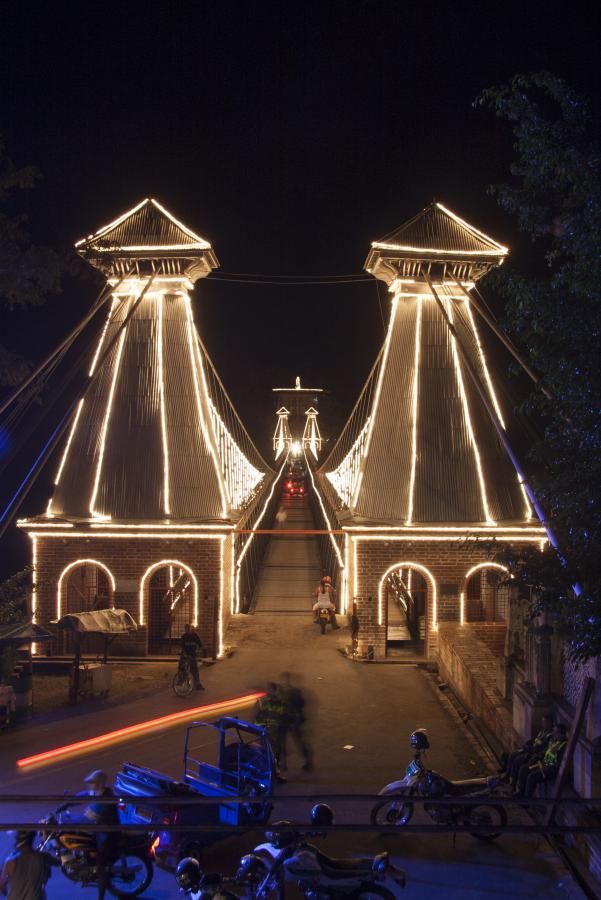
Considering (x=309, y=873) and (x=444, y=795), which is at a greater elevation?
(x=444, y=795)

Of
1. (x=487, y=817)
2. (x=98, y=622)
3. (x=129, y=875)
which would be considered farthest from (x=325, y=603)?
(x=129, y=875)

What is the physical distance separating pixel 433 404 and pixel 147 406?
715cm

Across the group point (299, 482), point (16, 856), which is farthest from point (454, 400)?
point (299, 482)

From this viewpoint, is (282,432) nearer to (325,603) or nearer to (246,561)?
(246,561)

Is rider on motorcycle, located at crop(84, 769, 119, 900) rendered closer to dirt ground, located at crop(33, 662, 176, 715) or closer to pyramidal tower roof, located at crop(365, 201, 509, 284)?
dirt ground, located at crop(33, 662, 176, 715)

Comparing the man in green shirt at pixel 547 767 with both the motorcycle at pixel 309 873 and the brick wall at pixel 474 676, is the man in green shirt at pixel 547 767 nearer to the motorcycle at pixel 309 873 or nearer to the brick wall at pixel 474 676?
the brick wall at pixel 474 676

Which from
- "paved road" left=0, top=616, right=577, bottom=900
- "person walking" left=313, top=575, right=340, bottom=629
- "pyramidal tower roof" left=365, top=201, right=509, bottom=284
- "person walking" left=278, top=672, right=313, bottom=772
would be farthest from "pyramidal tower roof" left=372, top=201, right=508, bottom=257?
"person walking" left=278, top=672, right=313, bottom=772

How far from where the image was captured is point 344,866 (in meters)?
6.64

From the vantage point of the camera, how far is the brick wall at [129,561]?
18047 mm

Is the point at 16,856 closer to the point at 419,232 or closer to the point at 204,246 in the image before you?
the point at 204,246

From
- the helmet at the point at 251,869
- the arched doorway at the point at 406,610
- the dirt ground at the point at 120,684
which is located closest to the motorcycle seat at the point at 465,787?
the helmet at the point at 251,869

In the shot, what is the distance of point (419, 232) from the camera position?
20.7m

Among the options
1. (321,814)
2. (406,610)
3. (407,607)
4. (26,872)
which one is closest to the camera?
(26,872)

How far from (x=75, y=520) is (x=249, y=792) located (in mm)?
11235
